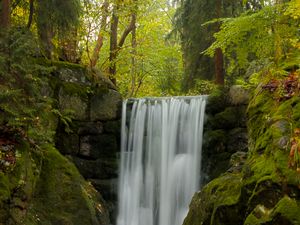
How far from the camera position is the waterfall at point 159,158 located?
33.4 feet

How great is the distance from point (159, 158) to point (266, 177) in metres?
6.94

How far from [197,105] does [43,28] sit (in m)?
4.34

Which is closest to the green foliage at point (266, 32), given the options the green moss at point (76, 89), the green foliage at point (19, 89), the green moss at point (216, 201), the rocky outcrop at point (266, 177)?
the rocky outcrop at point (266, 177)

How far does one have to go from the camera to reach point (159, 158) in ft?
35.4

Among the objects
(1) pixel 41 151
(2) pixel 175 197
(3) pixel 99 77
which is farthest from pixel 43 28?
(2) pixel 175 197

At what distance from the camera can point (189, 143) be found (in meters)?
10.5

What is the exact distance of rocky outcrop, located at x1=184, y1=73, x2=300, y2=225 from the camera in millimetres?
3713

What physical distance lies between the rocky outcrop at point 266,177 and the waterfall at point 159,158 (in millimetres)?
4560

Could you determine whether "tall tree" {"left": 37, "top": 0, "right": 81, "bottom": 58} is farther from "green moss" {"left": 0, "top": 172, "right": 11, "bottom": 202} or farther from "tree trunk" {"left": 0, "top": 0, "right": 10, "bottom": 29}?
"green moss" {"left": 0, "top": 172, "right": 11, "bottom": 202}

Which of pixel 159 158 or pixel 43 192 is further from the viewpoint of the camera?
pixel 159 158

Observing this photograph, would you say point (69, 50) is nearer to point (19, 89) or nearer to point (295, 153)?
point (19, 89)

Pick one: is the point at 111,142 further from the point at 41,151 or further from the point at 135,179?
the point at 41,151

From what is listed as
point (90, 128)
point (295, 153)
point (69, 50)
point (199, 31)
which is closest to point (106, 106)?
point (90, 128)

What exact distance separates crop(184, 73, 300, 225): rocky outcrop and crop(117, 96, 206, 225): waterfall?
456 centimetres
